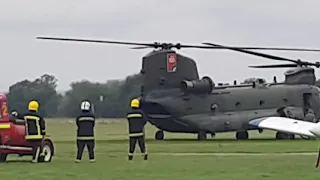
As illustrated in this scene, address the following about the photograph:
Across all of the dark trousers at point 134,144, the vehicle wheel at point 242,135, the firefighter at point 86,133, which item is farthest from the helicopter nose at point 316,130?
the vehicle wheel at point 242,135

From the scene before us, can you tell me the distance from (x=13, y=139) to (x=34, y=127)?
2.55 feet

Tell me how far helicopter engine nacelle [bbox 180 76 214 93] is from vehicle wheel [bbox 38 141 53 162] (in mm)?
20877

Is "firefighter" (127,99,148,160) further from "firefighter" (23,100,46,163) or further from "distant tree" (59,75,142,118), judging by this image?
"distant tree" (59,75,142,118)

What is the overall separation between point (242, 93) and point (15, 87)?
29.2 m

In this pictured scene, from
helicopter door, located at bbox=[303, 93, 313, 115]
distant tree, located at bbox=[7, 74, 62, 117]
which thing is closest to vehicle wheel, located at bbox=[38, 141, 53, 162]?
helicopter door, located at bbox=[303, 93, 313, 115]

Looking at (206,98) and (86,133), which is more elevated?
(206,98)

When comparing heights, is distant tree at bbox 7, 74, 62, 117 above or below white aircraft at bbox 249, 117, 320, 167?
above

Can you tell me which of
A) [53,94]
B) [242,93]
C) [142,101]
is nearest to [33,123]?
[142,101]

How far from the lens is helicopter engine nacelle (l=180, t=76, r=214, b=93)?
46.7 m

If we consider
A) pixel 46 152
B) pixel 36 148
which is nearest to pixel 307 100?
pixel 46 152

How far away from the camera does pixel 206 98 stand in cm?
4753

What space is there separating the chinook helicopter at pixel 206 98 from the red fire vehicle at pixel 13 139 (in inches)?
731

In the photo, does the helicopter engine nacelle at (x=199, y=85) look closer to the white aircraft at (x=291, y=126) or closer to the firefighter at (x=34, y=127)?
the white aircraft at (x=291, y=126)

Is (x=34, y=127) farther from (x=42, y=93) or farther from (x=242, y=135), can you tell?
(x=42, y=93)
